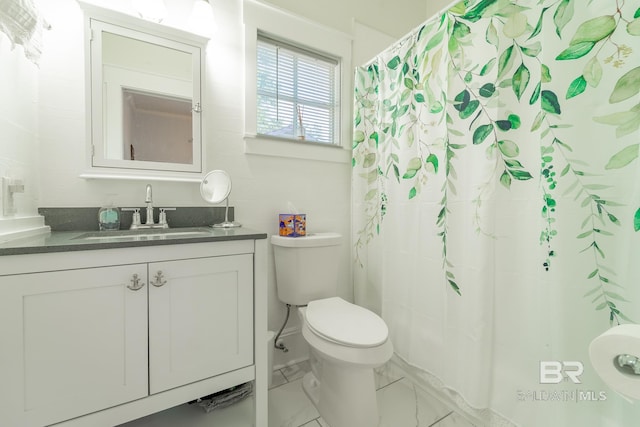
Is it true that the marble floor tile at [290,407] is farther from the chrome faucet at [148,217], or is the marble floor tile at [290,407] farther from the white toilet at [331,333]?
the chrome faucet at [148,217]

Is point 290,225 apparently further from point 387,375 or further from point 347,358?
point 387,375

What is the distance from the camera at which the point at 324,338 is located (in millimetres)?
1120

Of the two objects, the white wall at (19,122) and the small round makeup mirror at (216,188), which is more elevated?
the white wall at (19,122)

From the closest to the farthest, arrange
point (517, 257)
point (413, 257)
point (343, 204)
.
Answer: point (517, 257), point (413, 257), point (343, 204)

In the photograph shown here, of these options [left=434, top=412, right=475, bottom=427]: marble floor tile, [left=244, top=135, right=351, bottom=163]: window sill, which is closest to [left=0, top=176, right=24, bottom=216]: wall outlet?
[left=244, top=135, right=351, bottom=163]: window sill

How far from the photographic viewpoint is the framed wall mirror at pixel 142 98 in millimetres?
1191

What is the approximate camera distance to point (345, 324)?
1.19 metres

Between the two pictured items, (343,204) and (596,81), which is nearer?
(596,81)

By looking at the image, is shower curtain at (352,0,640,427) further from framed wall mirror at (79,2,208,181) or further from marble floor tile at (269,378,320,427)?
framed wall mirror at (79,2,208,181)

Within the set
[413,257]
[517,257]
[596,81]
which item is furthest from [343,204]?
[596,81]

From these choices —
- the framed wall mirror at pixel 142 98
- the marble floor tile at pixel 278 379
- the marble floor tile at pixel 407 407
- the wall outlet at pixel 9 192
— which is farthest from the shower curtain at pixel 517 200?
the wall outlet at pixel 9 192

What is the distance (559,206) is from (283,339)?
153 centimetres

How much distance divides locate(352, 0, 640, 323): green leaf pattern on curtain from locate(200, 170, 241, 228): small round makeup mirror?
940mm

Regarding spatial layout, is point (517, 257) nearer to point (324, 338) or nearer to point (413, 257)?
point (413, 257)
